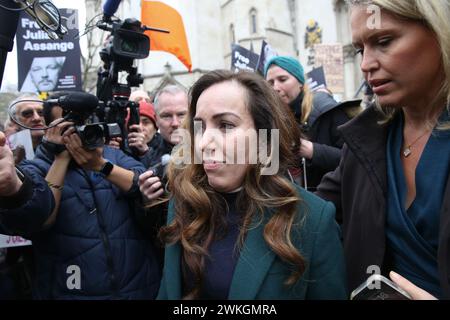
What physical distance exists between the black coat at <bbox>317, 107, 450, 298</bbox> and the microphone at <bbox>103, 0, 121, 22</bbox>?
1.52 metres

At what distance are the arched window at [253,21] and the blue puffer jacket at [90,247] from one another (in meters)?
27.5

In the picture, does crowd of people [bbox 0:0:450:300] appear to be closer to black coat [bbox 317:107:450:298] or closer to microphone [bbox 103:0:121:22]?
black coat [bbox 317:107:450:298]

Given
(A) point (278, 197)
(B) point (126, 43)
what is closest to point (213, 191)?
(A) point (278, 197)

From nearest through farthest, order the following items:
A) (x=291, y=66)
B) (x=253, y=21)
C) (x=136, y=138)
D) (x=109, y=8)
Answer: (x=109, y=8), (x=136, y=138), (x=291, y=66), (x=253, y=21)

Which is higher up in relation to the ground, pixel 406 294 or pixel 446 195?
pixel 446 195

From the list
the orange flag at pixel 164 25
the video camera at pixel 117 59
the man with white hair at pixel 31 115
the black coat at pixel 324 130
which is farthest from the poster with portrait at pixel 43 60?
the black coat at pixel 324 130

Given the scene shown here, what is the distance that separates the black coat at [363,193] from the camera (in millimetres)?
1526

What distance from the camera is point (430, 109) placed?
4.86 feet

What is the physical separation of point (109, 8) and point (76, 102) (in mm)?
771

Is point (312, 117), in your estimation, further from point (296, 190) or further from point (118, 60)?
point (296, 190)

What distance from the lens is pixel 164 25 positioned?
504 centimetres

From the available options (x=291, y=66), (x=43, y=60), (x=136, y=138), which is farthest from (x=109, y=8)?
(x=43, y=60)

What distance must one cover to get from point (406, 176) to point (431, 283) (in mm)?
361
